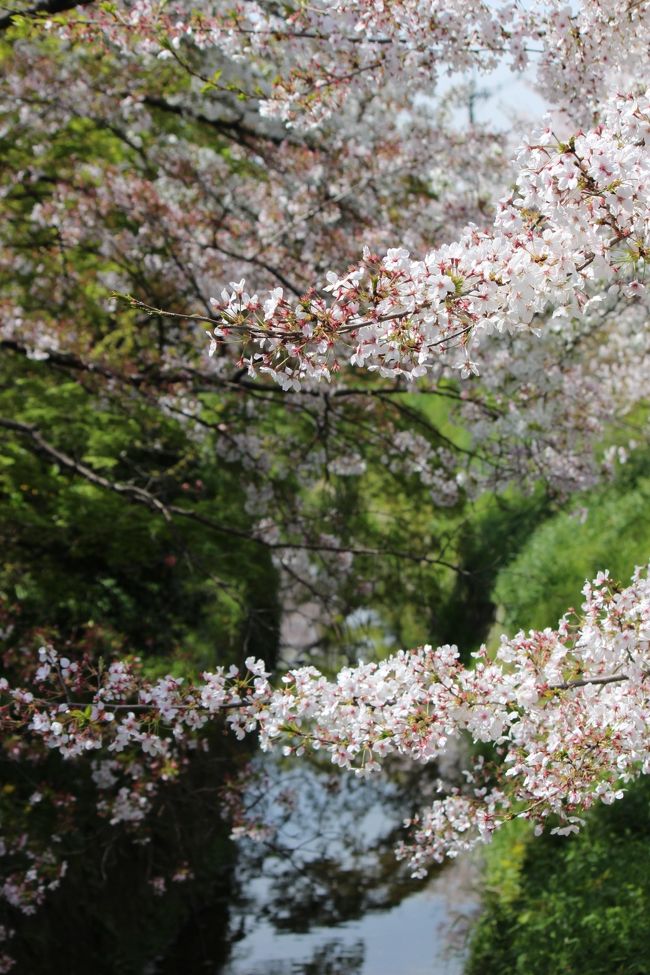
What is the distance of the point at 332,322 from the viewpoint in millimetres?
2748

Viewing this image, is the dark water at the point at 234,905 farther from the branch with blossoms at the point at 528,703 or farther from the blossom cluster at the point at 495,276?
the blossom cluster at the point at 495,276

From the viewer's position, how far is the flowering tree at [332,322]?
277cm

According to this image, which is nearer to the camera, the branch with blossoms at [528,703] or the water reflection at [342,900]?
the branch with blossoms at [528,703]

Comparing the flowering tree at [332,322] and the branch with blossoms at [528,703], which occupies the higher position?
the flowering tree at [332,322]

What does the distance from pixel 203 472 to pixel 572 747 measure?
9.71 metres

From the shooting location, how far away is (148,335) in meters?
9.05

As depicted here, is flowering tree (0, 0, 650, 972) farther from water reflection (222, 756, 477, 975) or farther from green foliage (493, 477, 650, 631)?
water reflection (222, 756, 477, 975)

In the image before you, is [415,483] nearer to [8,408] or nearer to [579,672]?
[8,408]

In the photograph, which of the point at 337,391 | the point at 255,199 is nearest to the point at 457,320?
the point at 337,391

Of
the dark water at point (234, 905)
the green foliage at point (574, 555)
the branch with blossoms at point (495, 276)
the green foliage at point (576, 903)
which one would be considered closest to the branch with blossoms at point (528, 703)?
the branch with blossoms at point (495, 276)

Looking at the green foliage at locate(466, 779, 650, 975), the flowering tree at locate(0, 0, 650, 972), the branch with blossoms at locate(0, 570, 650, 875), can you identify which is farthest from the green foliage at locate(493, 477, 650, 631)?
the branch with blossoms at locate(0, 570, 650, 875)

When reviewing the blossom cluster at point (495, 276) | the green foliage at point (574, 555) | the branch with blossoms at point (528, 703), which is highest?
the green foliage at point (574, 555)

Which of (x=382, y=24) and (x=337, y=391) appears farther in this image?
(x=337, y=391)

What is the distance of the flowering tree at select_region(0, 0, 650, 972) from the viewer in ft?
9.09
